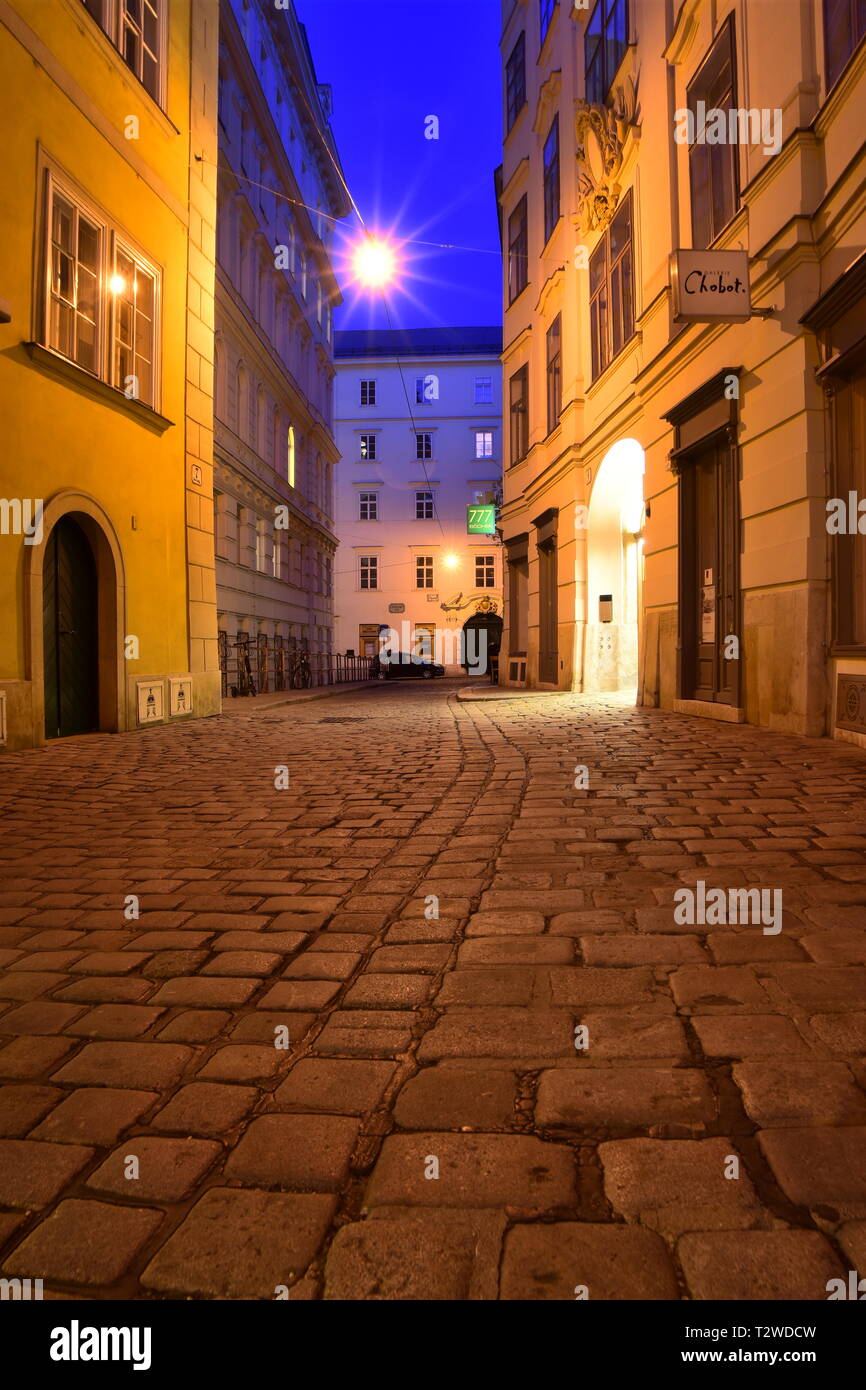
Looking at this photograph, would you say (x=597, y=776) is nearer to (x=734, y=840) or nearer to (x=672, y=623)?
(x=734, y=840)

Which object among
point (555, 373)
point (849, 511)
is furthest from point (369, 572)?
point (849, 511)

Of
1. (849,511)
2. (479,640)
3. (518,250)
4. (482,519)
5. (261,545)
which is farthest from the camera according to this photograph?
(479,640)

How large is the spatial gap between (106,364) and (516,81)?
16.5m

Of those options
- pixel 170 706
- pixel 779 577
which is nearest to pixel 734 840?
pixel 779 577

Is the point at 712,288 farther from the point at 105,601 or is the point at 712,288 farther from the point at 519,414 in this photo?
the point at 519,414

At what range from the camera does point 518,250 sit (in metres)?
20.4

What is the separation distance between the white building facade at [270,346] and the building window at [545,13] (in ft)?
19.6

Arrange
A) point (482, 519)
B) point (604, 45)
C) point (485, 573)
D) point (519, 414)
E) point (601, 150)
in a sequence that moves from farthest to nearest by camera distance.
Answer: point (485, 573) < point (482, 519) < point (519, 414) < point (604, 45) < point (601, 150)

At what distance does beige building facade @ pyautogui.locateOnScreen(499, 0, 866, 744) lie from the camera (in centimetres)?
710

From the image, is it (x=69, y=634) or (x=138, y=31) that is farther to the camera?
(x=138, y=31)

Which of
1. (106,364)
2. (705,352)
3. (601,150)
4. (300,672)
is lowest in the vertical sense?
(300,672)

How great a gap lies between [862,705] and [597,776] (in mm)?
2476

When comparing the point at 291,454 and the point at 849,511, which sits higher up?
the point at 291,454

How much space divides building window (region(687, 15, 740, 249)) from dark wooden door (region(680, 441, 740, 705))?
267cm
